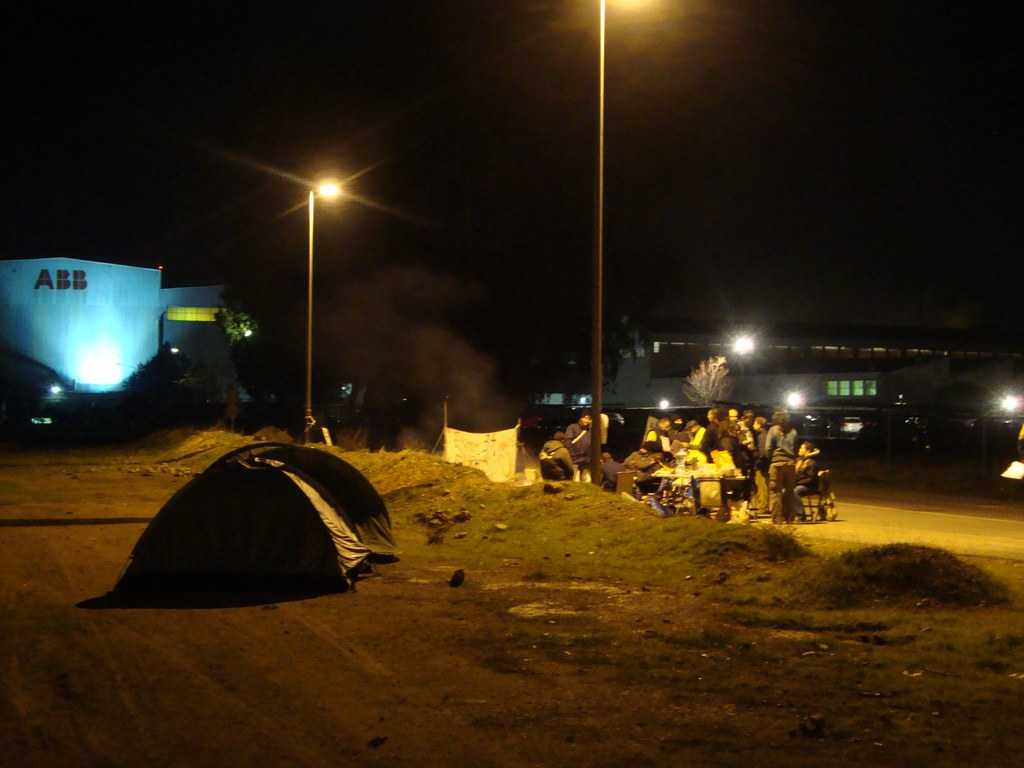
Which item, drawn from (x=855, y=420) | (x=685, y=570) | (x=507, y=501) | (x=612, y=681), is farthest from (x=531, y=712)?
(x=855, y=420)

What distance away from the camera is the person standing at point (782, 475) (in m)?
13.9

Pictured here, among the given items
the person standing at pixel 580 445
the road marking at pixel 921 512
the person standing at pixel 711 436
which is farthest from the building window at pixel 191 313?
the person standing at pixel 711 436

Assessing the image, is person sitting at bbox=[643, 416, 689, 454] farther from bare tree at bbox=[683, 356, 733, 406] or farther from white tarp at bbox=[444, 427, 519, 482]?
bare tree at bbox=[683, 356, 733, 406]

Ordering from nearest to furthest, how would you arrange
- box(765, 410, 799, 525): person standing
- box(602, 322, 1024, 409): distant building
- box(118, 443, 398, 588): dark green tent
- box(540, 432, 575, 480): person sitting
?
box(118, 443, 398, 588): dark green tent < box(765, 410, 799, 525): person standing < box(540, 432, 575, 480): person sitting < box(602, 322, 1024, 409): distant building

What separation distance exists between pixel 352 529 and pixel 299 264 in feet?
90.8

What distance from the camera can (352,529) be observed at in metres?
10.6

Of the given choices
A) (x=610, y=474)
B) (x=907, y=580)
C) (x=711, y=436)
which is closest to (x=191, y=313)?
(x=610, y=474)

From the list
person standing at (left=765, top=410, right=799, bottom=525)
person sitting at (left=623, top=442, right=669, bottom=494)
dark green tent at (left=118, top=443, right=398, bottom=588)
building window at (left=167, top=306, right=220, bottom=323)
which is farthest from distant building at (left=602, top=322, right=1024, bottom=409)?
dark green tent at (left=118, top=443, right=398, bottom=588)

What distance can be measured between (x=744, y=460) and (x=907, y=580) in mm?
6551

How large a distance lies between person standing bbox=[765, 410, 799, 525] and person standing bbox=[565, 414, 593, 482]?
3440mm

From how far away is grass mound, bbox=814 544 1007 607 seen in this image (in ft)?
27.2

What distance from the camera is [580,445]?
17.0 meters

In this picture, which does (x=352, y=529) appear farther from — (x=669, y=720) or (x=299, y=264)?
(x=299, y=264)

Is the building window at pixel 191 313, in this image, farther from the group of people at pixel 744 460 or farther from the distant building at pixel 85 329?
the group of people at pixel 744 460
